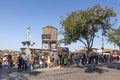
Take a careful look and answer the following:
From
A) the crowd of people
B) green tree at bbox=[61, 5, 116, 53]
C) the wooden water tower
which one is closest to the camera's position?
the crowd of people

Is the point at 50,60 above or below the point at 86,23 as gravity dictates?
below

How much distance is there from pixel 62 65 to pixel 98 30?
7.87 metres

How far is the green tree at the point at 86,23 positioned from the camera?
3950 cm

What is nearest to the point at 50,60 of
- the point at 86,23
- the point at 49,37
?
the point at 86,23

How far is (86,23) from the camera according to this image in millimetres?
39688

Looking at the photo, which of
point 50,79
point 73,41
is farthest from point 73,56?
point 50,79

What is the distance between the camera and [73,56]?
1636 inches

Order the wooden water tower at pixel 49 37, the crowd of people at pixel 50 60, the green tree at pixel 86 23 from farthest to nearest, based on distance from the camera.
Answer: the wooden water tower at pixel 49 37, the green tree at pixel 86 23, the crowd of people at pixel 50 60

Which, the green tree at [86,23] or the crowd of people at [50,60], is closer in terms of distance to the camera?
the crowd of people at [50,60]

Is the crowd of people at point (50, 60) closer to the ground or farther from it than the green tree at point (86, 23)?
closer to the ground

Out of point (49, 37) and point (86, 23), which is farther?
point (49, 37)

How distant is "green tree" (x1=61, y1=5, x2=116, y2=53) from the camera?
3950cm

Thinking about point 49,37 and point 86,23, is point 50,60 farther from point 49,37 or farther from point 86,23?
point 49,37

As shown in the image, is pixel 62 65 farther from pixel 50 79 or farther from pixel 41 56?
pixel 50 79
